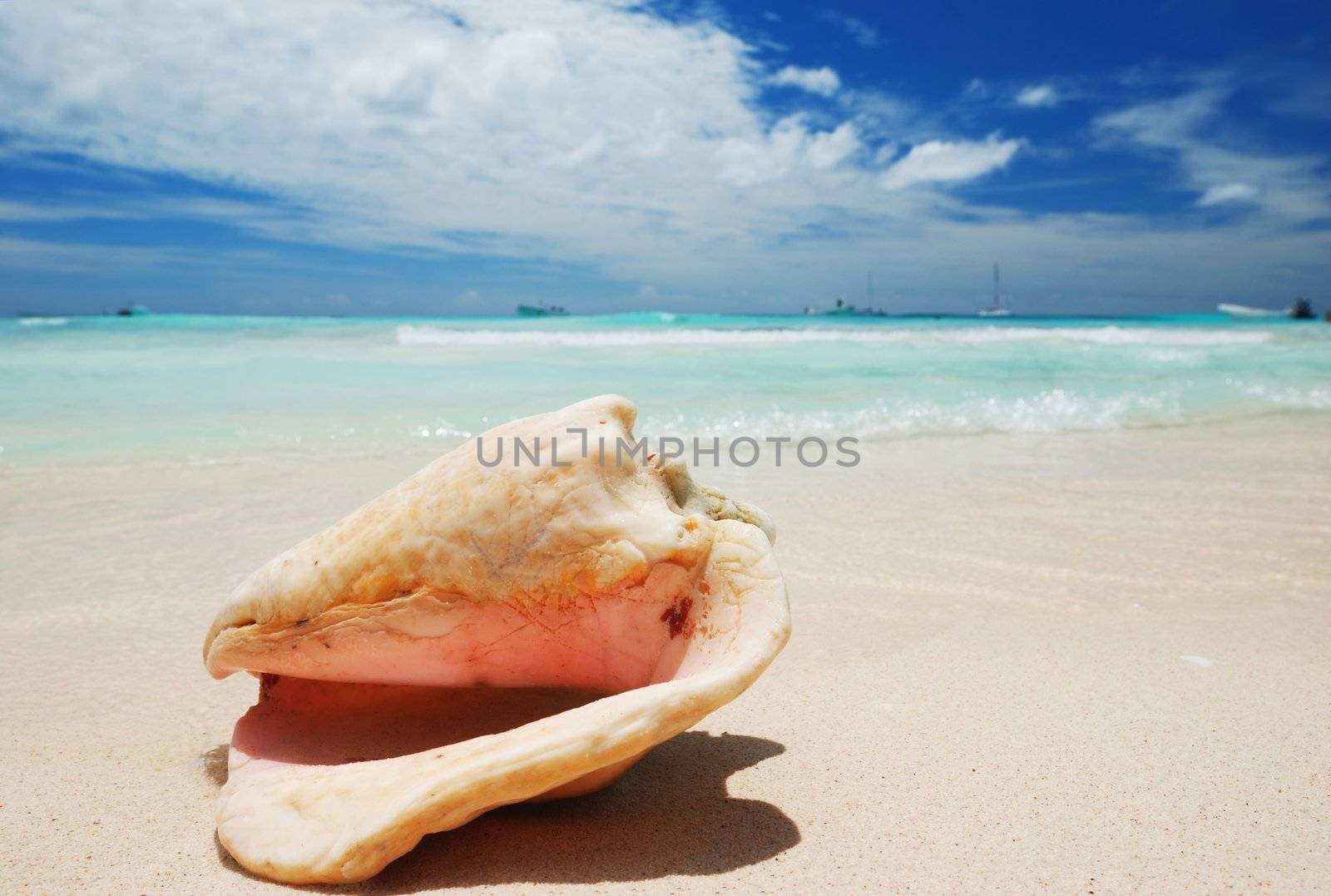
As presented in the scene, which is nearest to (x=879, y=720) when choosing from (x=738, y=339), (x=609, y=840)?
(x=609, y=840)

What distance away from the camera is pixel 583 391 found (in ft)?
31.8

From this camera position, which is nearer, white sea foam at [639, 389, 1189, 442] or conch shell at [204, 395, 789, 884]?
conch shell at [204, 395, 789, 884]

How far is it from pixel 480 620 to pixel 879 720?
1.04 metres

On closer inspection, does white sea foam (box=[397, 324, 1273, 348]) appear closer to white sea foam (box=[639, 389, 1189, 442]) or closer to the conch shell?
white sea foam (box=[639, 389, 1189, 442])

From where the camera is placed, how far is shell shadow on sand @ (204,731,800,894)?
5.09 ft

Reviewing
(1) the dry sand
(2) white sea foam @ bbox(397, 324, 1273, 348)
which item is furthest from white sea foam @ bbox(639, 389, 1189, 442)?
(2) white sea foam @ bbox(397, 324, 1273, 348)

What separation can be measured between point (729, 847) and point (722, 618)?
42 centimetres

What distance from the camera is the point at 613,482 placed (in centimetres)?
186

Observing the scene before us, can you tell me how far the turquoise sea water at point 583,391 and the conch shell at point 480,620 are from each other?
163 inches

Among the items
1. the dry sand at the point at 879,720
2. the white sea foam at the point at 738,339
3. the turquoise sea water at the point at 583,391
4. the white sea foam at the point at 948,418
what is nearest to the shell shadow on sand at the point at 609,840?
the dry sand at the point at 879,720

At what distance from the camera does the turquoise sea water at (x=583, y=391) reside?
21.6ft

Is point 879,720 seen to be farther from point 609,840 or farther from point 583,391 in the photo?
point 583,391

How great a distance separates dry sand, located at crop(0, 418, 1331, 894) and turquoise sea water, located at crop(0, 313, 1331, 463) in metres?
2.38

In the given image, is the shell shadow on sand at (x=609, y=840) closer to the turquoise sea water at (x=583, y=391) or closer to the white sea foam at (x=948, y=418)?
the turquoise sea water at (x=583, y=391)
